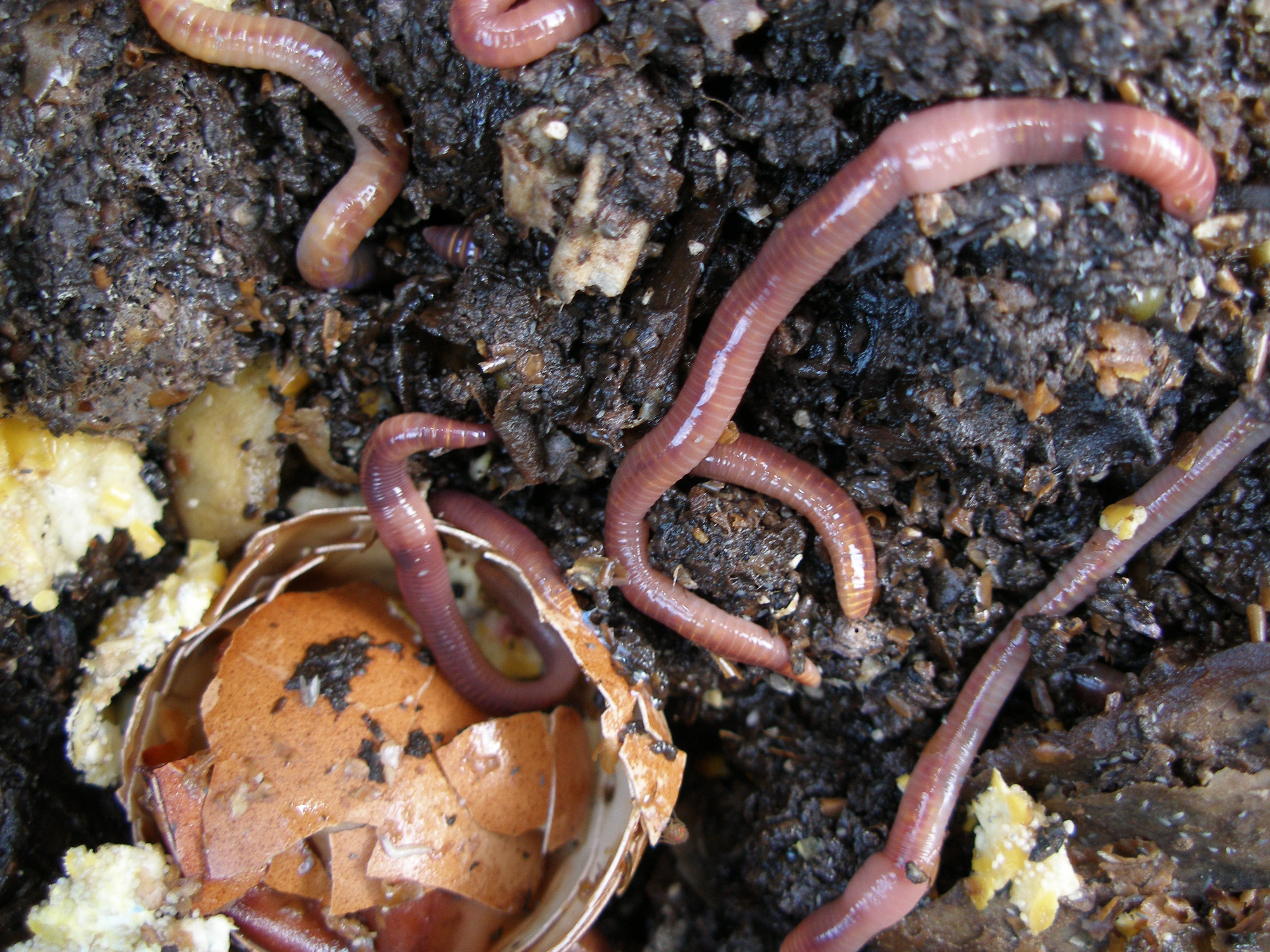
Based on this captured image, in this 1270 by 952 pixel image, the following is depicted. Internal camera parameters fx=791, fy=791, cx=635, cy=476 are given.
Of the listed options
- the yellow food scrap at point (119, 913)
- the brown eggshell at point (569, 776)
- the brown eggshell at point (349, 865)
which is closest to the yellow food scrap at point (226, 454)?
the yellow food scrap at point (119, 913)

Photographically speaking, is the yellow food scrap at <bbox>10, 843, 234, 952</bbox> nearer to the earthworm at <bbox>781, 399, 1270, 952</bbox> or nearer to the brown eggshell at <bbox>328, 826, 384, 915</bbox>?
the brown eggshell at <bbox>328, 826, 384, 915</bbox>

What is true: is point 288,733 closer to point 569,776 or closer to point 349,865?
point 349,865

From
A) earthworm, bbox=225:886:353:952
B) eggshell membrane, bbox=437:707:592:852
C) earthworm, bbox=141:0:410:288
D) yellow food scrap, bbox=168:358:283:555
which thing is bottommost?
earthworm, bbox=225:886:353:952

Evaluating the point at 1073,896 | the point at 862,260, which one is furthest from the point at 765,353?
the point at 1073,896

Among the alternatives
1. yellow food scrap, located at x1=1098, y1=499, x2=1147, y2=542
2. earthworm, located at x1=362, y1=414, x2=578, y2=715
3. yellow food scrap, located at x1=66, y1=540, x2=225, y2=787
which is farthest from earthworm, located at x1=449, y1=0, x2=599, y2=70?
yellow food scrap, located at x1=1098, y1=499, x2=1147, y2=542

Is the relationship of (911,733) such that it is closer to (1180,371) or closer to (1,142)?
(1180,371)

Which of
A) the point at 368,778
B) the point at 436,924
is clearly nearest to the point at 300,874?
the point at 368,778

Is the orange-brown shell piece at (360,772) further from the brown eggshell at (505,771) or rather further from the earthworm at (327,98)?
the earthworm at (327,98)
